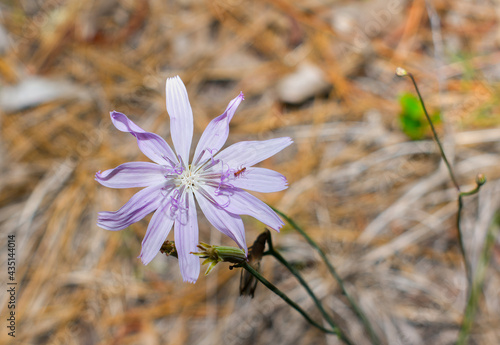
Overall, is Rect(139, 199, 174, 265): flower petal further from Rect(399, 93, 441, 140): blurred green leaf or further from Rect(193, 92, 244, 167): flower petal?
Rect(399, 93, 441, 140): blurred green leaf

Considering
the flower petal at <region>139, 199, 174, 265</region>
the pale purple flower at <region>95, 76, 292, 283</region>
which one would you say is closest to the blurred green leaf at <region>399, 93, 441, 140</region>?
the pale purple flower at <region>95, 76, 292, 283</region>

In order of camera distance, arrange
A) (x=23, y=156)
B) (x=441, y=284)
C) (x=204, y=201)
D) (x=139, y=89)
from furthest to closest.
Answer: (x=139, y=89) < (x=23, y=156) < (x=441, y=284) < (x=204, y=201)

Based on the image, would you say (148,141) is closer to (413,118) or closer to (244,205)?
(244,205)

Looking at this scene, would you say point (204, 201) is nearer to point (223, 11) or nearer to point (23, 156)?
point (23, 156)

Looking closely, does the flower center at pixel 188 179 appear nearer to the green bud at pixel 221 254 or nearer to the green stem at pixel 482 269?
the green bud at pixel 221 254

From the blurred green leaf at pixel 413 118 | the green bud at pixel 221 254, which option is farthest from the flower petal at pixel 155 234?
the blurred green leaf at pixel 413 118

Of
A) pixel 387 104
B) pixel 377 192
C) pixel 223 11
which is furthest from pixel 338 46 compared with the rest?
pixel 377 192
